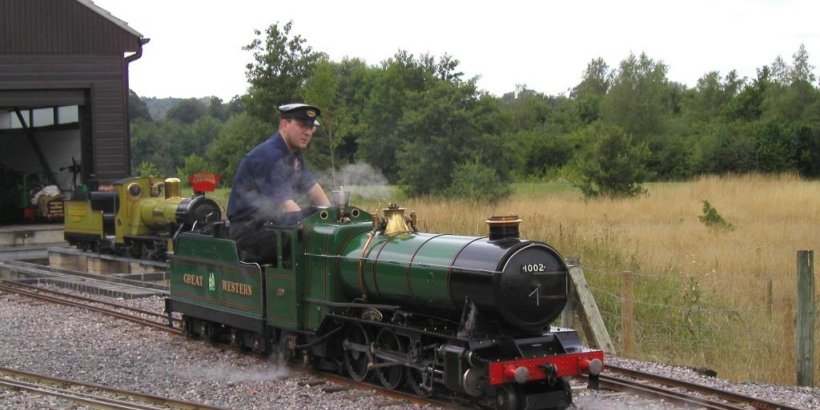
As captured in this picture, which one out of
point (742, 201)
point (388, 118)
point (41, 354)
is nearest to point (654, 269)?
point (41, 354)

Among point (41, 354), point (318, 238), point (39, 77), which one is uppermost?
point (39, 77)

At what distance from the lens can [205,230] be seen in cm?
1041

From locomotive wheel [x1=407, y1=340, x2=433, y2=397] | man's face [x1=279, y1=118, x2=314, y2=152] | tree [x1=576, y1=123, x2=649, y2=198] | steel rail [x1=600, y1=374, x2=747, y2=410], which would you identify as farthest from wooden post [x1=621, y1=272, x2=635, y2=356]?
tree [x1=576, y1=123, x2=649, y2=198]

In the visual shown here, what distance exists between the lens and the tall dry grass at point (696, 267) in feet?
32.7

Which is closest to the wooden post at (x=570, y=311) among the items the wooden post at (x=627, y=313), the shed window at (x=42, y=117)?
the wooden post at (x=627, y=313)

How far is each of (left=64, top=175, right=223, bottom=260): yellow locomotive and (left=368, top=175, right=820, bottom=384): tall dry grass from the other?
5.15 meters

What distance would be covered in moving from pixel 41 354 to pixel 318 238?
382 cm

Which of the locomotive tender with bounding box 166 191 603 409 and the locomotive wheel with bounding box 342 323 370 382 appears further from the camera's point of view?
the locomotive wheel with bounding box 342 323 370 382

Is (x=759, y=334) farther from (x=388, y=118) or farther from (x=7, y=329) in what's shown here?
(x=388, y=118)

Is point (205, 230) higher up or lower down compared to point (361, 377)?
higher up

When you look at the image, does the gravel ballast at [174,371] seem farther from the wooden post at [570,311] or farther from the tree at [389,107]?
the tree at [389,107]

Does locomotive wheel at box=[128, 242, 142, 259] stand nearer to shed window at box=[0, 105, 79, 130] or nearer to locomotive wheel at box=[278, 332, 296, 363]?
shed window at box=[0, 105, 79, 130]

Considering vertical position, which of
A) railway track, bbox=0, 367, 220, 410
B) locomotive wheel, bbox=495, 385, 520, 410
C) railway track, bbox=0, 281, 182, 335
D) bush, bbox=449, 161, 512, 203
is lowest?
railway track, bbox=0, 367, 220, 410

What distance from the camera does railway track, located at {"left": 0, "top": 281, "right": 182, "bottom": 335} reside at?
39.5 feet
